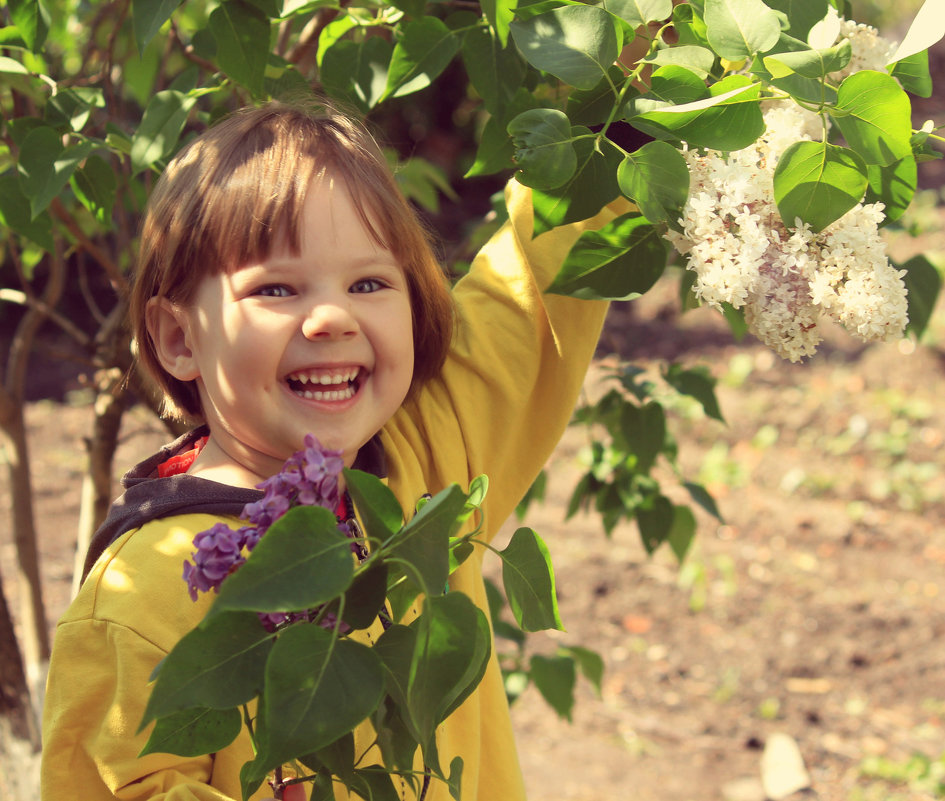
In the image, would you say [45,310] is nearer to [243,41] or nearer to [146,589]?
[243,41]

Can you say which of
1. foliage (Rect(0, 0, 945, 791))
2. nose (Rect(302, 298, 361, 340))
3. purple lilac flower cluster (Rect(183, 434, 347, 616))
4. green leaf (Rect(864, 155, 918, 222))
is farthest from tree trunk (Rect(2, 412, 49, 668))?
green leaf (Rect(864, 155, 918, 222))

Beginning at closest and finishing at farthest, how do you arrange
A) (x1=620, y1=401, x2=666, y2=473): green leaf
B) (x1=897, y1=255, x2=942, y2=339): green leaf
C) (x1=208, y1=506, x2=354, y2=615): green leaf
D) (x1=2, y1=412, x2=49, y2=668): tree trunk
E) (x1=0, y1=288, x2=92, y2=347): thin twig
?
1. (x1=208, y1=506, x2=354, y2=615): green leaf
2. (x1=897, y1=255, x2=942, y2=339): green leaf
3. (x1=620, y1=401, x2=666, y2=473): green leaf
4. (x1=0, y1=288, x2=92, y2=347): thin twig
5. (x1=2, y1=412, x2=49, y2=668): tree trunk

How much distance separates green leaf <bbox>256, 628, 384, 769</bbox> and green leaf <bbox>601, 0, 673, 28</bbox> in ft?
2.11

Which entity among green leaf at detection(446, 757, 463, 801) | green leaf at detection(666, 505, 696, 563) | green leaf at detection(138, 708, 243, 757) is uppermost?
green leaf at detection(138, 708, 243, 757)

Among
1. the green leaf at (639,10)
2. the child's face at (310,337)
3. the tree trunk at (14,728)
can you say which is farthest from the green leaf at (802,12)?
the tree trunk at (14,728)

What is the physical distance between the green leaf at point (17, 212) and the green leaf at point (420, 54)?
51 cm

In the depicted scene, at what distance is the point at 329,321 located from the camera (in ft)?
3.65

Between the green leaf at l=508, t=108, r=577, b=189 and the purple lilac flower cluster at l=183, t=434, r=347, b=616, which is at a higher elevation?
the green leaf at l=508, t=108, r=577, b=189

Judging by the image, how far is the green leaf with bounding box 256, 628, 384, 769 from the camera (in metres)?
0.72

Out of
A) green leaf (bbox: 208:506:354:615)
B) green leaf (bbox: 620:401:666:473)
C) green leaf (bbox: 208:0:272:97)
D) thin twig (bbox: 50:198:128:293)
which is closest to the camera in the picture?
green leaf (bbox: 208:506:354:615)

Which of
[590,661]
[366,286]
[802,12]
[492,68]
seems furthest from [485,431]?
[590,661]

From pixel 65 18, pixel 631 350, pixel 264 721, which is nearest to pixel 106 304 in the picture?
pixel 631 350

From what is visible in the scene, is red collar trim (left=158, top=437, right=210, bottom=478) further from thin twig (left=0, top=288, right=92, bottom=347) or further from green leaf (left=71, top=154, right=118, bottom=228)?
thin twig (left=0, top=288, right=92, bottom=347)

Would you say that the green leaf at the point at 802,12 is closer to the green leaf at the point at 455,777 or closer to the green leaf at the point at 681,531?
the green leaf at the point at 455,777
